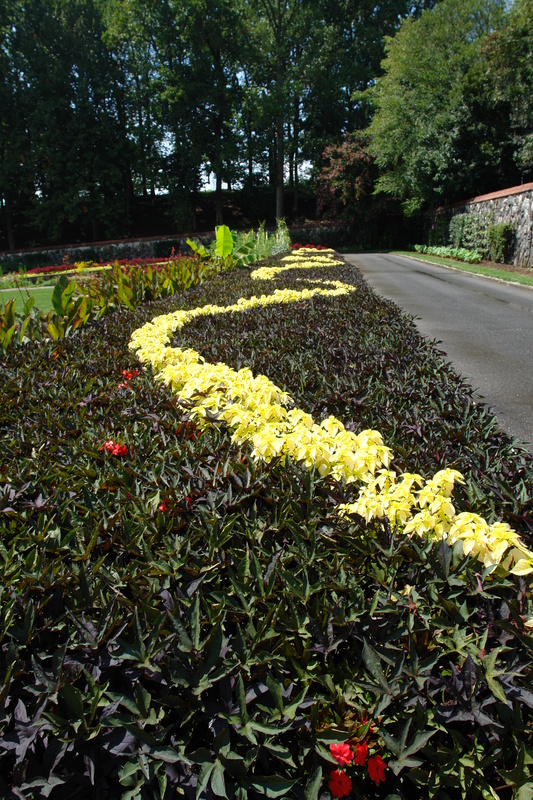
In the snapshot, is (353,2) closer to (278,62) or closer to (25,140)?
(278,62)

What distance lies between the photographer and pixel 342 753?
113 centimetres

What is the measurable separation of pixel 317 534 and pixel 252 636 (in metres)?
0.49

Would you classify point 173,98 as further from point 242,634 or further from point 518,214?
point 242,634

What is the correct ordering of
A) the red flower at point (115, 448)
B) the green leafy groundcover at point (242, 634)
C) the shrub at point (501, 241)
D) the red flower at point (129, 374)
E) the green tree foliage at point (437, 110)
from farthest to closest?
the green tree foliage at point (437, 110), the shrub at point (501, 241), the red flower at point (129, 374), the red flower at point (115, 448), the green leafy groundcover at point (242, 634)

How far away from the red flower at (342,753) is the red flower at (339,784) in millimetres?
20

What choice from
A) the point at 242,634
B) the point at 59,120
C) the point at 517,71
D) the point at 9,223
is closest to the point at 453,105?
the point at 517,71

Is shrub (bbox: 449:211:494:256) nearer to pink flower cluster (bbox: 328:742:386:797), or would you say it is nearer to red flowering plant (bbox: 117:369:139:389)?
red flowering plant (bbox: 117:369:139:389)

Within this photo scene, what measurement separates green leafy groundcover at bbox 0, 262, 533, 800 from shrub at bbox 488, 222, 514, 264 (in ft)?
59.8

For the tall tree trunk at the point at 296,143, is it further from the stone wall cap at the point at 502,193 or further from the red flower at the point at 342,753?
the red flower at the point at 342,753

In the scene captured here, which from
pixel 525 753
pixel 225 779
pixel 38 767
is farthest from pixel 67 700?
pixel 525 753

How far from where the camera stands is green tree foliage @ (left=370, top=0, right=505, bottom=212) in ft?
76.0

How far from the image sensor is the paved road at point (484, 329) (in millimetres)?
4746

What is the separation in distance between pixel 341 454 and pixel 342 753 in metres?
1.09

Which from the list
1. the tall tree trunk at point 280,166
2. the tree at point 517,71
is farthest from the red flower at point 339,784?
the tall tree trunk at point 280,166
